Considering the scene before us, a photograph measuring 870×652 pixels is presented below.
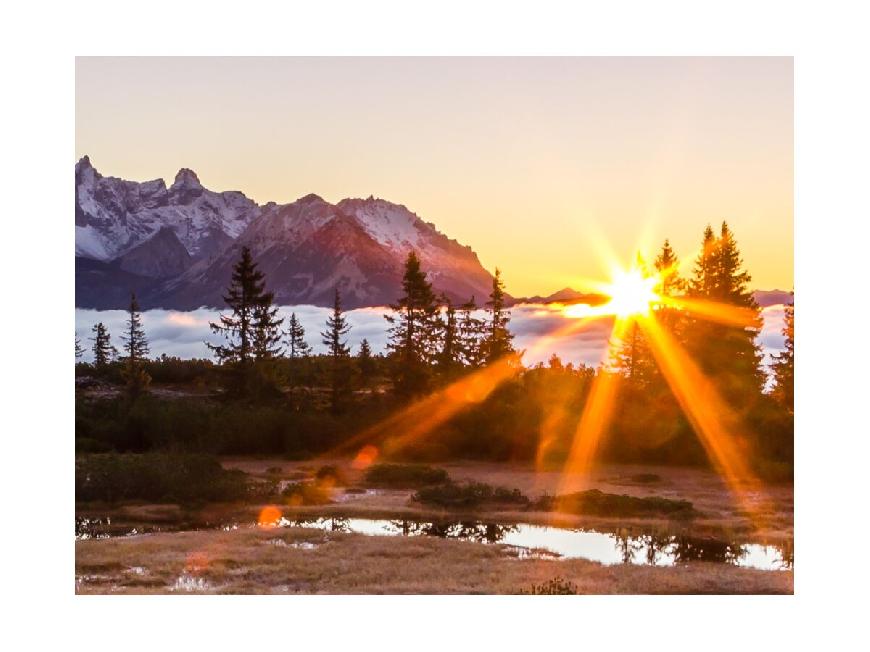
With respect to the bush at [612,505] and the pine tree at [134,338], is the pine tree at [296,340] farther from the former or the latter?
the bush at [612,505]

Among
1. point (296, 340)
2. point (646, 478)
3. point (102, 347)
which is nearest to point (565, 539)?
point (646, 478)

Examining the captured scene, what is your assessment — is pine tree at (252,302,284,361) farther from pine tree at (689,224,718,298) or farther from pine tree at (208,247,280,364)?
pine tree at (689,224,718,298)

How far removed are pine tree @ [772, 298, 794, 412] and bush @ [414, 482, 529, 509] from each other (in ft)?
27.9

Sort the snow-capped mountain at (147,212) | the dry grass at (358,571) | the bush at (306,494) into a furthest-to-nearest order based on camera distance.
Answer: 1. the bush at (306,494)
2. the snow-capped mountain at (147,212)
3. the dry grass at (358,571)

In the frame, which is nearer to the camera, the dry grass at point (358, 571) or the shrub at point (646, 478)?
the dry grass at point (358, 571)

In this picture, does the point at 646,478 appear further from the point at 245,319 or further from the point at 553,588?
the point at 245,319

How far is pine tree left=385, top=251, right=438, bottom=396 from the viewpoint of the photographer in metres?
23.9

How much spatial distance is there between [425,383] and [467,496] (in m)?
7.14

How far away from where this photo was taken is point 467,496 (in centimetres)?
1827

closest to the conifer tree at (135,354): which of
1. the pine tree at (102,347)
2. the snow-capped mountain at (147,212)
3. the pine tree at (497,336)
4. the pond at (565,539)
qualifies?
the pine tree at (102,347)

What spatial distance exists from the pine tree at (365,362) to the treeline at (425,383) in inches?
1.7

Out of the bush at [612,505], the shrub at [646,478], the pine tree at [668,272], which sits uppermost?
the pine tree at [668,272]

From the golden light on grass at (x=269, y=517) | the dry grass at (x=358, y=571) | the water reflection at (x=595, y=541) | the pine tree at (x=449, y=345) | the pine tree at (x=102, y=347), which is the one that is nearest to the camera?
the dry grass at (x=358, y=571)

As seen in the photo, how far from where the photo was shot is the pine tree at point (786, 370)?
22922mm
